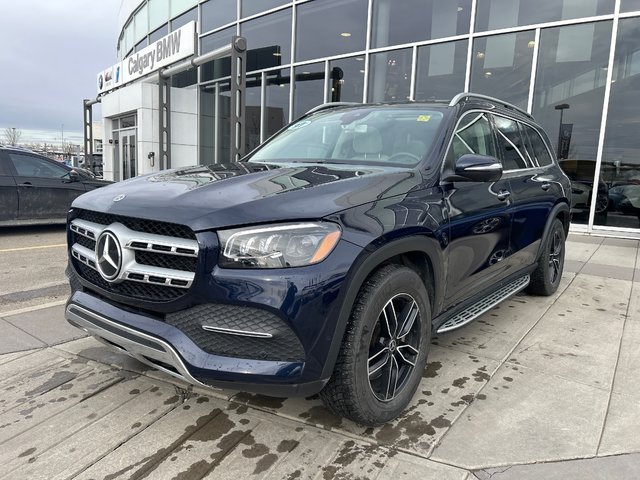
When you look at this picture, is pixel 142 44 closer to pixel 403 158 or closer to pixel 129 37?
pixel 129 37

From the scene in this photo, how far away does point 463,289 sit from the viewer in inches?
125

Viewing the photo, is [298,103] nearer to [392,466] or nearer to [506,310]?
[506,310]

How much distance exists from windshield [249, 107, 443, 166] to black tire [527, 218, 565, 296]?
7.01ft

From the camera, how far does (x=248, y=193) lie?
7.30 feet

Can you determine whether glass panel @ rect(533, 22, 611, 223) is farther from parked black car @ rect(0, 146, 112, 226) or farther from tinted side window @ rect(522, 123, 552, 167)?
parked black car @ rect(0, 146, 112, 226)

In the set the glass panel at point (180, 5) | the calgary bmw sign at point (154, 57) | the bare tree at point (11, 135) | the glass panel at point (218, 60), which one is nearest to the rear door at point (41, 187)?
the calgary bmw sign at point (154, 57)

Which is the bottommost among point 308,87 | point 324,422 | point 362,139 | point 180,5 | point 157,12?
point 324,422

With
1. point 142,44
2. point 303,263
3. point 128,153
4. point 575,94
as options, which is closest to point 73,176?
point 303,263

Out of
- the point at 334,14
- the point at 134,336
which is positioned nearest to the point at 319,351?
the point at 134,336

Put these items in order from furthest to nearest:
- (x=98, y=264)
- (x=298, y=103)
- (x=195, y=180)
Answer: (x=298, y=103) < (x=195, y=180) < (x=98, y=264)

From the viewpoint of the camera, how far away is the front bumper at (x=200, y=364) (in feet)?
6.58

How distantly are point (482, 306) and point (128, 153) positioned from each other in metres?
18.4

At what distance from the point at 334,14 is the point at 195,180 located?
1147 centimetres

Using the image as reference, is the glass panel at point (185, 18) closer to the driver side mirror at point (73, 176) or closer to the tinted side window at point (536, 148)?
the driver side mirror at point (73, 176)
